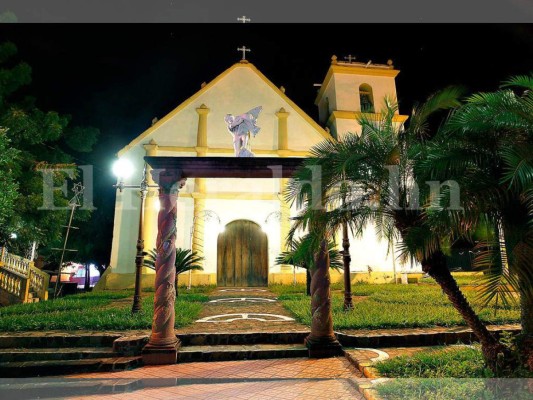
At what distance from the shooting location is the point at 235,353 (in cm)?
611

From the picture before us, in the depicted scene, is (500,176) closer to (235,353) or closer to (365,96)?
(235,353)

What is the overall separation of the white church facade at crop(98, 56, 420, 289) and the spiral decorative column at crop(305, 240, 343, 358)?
10.1 m

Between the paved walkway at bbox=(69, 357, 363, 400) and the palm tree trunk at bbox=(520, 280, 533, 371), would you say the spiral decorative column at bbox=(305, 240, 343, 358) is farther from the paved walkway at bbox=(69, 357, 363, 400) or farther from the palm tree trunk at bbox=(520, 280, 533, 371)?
the palm tree trunk at bbox=(520, 280, 533, 371)

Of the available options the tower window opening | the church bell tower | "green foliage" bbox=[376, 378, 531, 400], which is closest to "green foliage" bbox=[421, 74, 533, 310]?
"green foliage" bbox=[376, 378, 531, 400]

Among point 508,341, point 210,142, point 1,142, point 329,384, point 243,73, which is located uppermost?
point 243,73

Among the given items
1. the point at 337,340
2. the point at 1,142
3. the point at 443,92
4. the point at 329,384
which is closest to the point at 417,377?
the point at 329,384

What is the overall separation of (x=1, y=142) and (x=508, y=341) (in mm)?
10515

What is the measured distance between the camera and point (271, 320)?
823 cm

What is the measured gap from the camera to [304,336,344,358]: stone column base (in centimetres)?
607

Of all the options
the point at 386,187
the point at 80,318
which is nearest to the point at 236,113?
the point at 80,318

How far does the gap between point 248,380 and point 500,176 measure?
157 inches

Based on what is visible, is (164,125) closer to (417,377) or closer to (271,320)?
(271,320)

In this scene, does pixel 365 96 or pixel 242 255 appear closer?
pixel 242 255

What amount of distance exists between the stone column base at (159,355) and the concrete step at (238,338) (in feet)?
2.36
